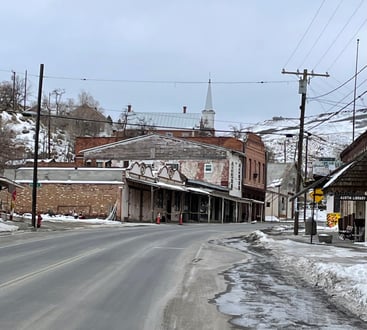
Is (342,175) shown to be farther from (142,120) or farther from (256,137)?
(142,120)

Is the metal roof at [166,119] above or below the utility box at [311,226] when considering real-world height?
above

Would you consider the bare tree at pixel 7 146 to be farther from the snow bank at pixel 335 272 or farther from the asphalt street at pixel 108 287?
the asphalt street at pixel 108 287

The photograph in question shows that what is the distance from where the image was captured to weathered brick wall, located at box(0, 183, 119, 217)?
156ft

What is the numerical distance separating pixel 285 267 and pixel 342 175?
277 inches

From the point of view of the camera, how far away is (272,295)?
460 inches

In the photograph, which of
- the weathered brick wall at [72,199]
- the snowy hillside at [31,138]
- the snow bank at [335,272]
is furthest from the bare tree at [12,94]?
the snow bank at [335,272]

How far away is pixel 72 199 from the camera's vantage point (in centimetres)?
4859

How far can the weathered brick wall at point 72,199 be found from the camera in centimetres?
4750

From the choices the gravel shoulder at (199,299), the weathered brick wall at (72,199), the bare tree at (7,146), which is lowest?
the gravel shoulder at (199,299)

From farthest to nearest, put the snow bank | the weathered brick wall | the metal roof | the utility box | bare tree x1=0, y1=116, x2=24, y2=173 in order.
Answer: the metal roof
bare tree x1=0, y1=116, x2=24, y2=173
the weathered brick wall
the utility box
the snow bank

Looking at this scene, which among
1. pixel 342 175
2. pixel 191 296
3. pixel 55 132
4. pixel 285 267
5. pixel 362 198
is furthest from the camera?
pixel 55 132

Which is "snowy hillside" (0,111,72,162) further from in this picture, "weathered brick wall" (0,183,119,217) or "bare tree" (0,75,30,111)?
"weathered brick wall" (0,183,119,217)

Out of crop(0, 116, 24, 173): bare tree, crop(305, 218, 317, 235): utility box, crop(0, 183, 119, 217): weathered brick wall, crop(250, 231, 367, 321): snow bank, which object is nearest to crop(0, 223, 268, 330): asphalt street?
crop(250, 231, 367, 321): snow bank

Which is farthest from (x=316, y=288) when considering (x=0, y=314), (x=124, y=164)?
(x=124, y=164)
